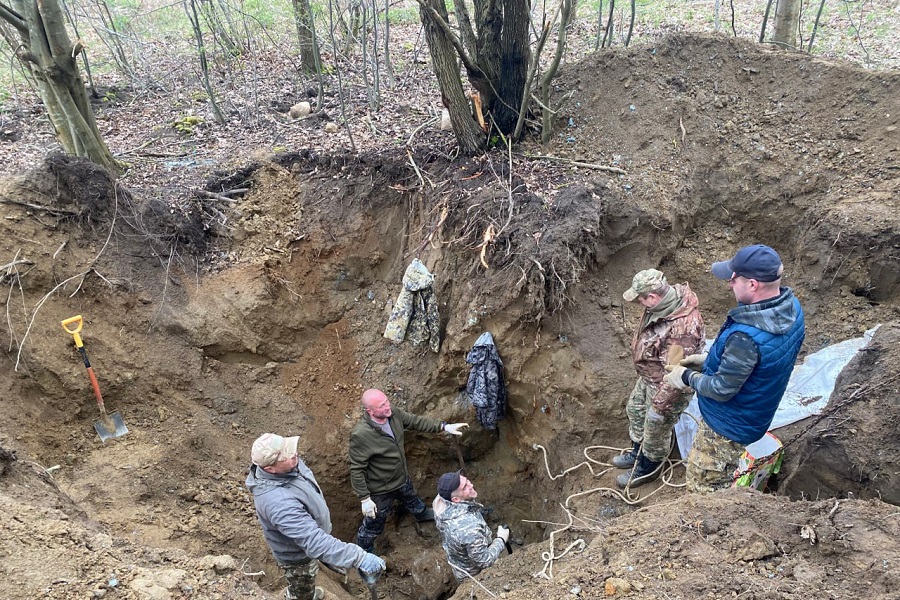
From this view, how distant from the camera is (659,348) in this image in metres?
3.81

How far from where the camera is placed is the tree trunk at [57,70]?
A: 17.2 ft

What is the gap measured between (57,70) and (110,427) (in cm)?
370

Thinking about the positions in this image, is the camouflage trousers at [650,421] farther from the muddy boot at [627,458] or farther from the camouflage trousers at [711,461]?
the camouflage trousers at [711,461]

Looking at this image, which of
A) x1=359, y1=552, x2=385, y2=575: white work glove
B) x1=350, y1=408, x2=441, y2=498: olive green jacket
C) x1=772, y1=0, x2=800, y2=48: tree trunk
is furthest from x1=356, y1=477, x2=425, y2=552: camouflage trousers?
x1=772, y1=0, x2=800, y2=48: tree trunk

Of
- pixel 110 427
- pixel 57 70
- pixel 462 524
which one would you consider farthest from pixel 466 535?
pixel 57 70

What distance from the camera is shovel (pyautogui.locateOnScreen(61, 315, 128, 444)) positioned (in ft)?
16.2

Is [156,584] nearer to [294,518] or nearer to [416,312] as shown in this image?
[294,518]

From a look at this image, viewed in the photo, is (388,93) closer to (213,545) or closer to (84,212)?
(84,212)

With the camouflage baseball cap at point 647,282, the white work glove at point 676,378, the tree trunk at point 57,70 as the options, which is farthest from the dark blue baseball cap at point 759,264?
the tree trunk at point 57,70

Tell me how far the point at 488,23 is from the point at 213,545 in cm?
568

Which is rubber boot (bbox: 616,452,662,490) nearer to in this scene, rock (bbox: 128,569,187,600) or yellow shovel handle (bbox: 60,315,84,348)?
rock (bbox: 128,569,187,600)

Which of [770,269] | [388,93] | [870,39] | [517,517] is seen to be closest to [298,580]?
[517,517]

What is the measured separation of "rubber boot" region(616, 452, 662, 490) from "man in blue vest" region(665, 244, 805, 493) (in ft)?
2.34

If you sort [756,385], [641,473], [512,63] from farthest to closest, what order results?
[512,63]
[641,473]
[756,385]
